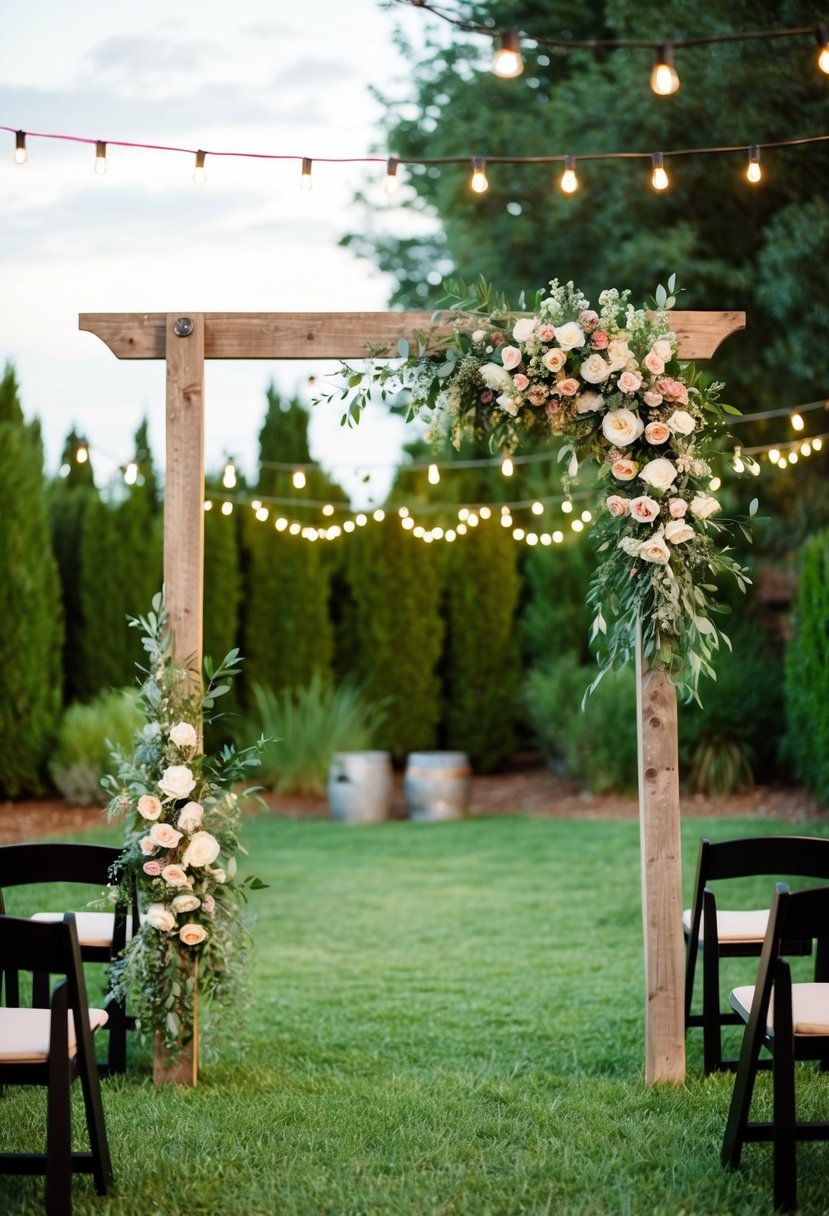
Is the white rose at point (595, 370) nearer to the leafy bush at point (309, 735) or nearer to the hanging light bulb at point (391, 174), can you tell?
the hanging light bulb at point (391, 174)

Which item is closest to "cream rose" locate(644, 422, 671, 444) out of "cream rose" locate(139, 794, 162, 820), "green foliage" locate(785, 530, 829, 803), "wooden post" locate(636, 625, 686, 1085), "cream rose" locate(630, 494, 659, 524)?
"cream rose" locate(630, 494, 659, 524)

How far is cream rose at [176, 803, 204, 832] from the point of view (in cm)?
367

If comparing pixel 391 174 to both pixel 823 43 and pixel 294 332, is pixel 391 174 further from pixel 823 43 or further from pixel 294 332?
pixel 823 43

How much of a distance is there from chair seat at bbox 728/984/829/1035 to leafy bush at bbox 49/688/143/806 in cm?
675

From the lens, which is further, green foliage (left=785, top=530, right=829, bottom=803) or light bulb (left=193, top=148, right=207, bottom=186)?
green foliage (left=785, top=530, right=829, bottom=803)

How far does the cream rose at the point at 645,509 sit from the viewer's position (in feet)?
11.8

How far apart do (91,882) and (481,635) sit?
7409 millimetres

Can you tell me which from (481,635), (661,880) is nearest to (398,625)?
(481,635)

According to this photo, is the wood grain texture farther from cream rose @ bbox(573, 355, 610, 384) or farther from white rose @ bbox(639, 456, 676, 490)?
white rose @ bbox(639, 456, 676, 490)

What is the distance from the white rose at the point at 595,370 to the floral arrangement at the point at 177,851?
141 centimetres

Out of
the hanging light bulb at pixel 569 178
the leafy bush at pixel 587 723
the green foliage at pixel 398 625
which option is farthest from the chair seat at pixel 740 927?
the green foliage at pixel 398 625

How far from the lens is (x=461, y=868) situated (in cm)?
767

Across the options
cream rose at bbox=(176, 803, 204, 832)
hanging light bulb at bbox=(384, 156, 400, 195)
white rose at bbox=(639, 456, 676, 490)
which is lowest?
cream rose at bbox=(176, 803, 204, 832)

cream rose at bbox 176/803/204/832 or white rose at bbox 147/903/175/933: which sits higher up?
cream rose at bbox 176/803/204/832
